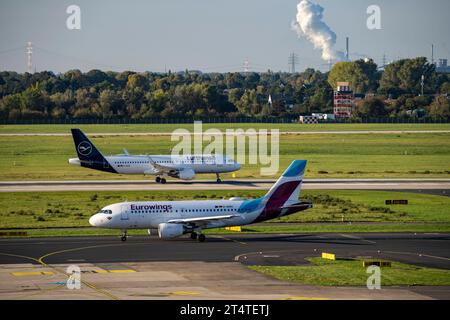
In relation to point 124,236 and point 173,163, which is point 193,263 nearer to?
point 124,236

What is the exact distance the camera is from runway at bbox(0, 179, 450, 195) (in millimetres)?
117688

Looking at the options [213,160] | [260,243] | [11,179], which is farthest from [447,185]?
[11,179]

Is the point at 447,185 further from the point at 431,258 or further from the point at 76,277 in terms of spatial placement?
the point at 76,277

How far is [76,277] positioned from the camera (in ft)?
197

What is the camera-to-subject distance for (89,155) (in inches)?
5202

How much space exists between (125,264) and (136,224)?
11.0 meters

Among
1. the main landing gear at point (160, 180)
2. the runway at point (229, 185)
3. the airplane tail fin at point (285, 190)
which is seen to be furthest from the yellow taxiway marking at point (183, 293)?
the main landing gear at point (160, 180)

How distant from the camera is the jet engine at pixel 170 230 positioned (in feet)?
248

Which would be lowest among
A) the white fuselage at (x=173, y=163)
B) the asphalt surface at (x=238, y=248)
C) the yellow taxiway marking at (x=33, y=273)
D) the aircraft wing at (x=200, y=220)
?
the asphalt surface at (x=238, y=248)

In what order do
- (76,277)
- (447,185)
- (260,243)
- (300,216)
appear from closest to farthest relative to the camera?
(76,277), (260,243), (300,216), (447,185)

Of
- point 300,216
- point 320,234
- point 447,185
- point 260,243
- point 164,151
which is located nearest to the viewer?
point 260,243

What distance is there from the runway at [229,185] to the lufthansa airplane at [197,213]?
125 feet

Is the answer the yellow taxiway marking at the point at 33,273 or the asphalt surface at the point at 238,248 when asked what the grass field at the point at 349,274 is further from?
the yellow taxiway marking at the point at 33,273
